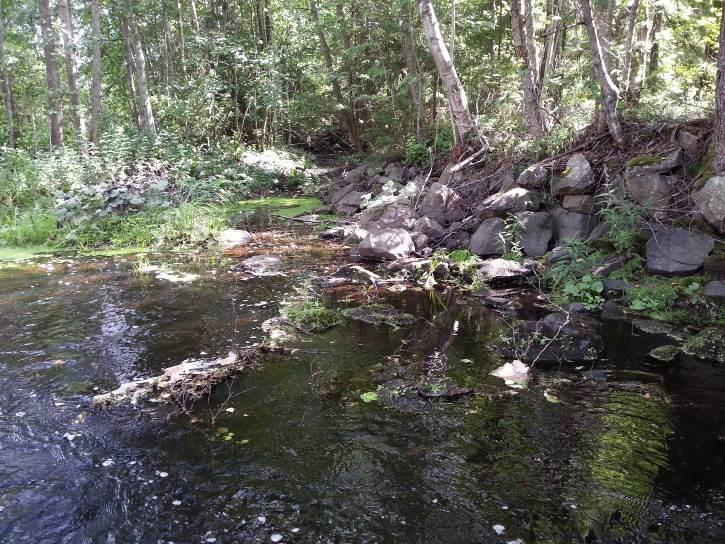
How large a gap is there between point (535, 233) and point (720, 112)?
294 cm

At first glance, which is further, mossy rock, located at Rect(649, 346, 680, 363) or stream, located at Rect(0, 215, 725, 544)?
mossy rock, located at Rect(649, 346, 680, 363)

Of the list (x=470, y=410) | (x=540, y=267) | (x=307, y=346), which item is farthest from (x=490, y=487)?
(x=540, y=267)

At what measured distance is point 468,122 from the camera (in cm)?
1210

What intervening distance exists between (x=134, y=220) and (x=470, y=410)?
9.75 metres

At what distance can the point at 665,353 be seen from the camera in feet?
17.9

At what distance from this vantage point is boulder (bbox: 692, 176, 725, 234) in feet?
22.7

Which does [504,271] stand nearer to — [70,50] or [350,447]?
[350,447]

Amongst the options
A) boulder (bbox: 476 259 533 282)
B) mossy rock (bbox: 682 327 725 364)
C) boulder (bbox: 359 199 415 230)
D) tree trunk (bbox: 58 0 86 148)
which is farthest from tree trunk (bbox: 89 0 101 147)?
mossy rock (bbox: 682 327 725 364)

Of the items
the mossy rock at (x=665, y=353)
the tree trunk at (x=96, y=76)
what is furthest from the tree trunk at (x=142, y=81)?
the mossy rock at (x=665, y=353)

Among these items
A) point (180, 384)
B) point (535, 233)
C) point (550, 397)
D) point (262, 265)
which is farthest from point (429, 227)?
point (180, 384)

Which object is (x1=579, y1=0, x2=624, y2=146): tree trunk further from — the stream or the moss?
the stream

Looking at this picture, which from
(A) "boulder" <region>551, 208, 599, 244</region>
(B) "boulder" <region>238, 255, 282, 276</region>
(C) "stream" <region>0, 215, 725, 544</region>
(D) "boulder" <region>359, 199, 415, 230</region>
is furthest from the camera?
(D) "boulder" <region>359, 199, 415, 230</region>

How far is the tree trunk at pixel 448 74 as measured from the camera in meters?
11.6

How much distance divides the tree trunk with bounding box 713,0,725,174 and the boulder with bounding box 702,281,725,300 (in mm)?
1596
